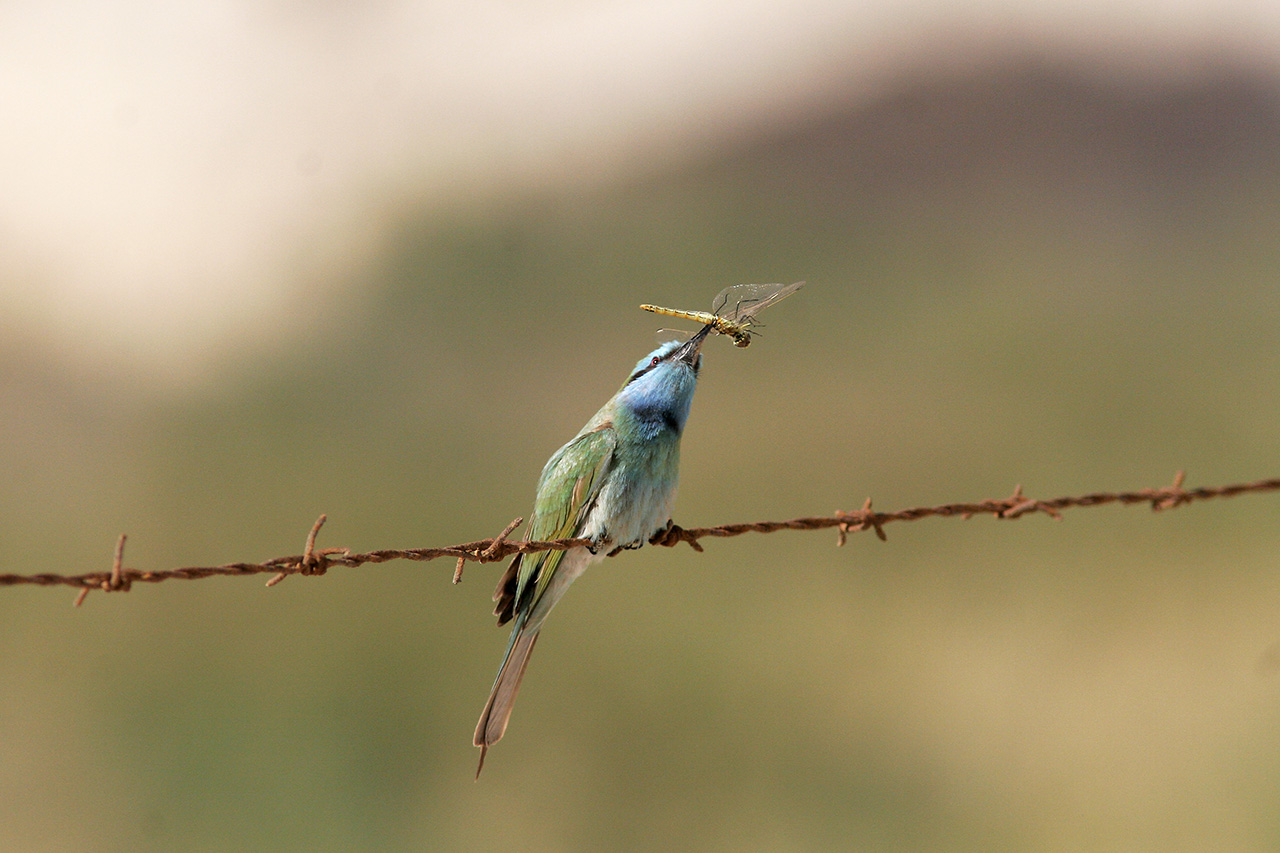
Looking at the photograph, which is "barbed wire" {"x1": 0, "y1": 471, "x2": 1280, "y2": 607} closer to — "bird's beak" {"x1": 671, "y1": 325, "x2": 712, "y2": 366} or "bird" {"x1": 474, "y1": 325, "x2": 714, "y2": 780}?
"bird" {"x1": 474, "y1": 325, "x2": 714, "y2": 780}

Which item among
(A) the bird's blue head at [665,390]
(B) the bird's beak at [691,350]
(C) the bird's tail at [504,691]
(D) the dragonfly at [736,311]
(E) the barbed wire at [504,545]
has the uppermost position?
(D) the dragonfly at [736,311]

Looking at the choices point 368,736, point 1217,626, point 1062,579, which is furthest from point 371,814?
point 1217,626

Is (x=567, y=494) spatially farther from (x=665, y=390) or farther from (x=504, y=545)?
(x=504, y=545)

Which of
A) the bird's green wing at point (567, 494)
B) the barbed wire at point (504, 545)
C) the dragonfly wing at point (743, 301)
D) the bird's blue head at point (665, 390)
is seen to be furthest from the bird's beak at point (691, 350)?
the barbed wire at point (504, 545)

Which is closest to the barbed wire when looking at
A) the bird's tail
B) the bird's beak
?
the bird's tail

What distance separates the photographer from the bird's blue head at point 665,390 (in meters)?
4.27

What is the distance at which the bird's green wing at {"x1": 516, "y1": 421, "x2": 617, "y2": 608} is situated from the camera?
412 cm

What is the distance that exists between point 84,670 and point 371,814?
26.0 ft

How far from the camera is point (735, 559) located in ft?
67.7

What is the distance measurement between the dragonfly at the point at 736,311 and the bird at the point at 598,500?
0.22 m

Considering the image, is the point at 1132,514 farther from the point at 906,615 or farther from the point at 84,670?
the point at 84,670

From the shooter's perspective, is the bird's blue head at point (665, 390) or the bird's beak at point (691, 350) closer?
the bird's blue head at point (665, 390)

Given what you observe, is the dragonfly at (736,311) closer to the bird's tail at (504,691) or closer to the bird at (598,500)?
the bird at (598,500)

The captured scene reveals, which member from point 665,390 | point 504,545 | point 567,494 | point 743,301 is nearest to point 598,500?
point 567,494
